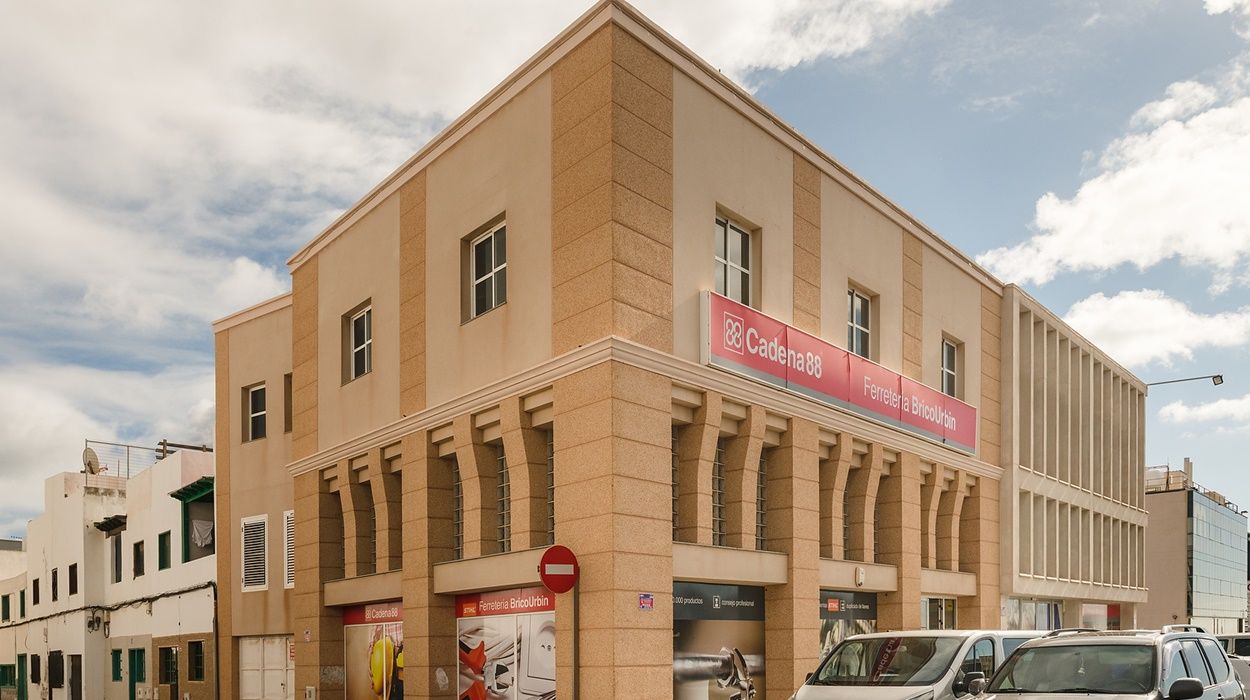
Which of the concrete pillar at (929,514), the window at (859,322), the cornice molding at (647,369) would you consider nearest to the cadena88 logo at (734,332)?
the cornice molding at (647,369)

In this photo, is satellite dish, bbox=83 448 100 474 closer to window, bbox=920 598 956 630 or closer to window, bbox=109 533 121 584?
window, bbox=109 533 121 584

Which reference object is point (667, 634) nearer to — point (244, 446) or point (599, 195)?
point (599, 195)

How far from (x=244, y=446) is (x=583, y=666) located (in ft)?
51.5

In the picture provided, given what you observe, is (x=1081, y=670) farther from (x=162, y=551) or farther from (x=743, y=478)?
(x=162, y=551)

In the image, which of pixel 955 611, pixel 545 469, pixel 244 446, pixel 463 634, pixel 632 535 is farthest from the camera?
pixel 244 446

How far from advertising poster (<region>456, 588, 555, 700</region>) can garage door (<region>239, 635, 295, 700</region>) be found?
7.86m

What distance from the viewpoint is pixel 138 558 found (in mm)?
35594

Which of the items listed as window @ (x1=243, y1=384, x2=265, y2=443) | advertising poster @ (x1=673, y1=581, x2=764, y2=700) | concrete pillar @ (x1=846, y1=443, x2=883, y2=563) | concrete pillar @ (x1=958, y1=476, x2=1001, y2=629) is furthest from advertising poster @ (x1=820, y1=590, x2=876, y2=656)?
window @ (x1=243, y1=384, x2=265, y2=443)

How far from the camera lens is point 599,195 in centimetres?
1688

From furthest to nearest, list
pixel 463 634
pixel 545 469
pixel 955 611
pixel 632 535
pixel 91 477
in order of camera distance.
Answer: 1. pixel 91 477
2. pixel 955 611
3. pixel 463 634
4. pixel 545 469
5. pixel 632 535

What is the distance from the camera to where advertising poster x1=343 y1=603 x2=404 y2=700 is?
2180 cm

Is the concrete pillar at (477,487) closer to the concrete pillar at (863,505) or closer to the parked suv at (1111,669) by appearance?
the concrete pillar at (863,505)

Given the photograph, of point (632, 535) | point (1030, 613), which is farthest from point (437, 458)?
point (1030, 613)

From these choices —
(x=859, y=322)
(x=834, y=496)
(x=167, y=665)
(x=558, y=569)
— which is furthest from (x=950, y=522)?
(x=167, y=665)
